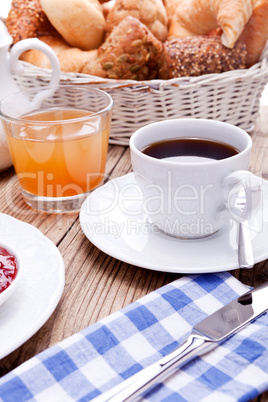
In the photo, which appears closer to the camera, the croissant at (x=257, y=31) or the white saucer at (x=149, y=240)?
the white saucer at (x=149, y=240)

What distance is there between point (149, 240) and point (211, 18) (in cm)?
76

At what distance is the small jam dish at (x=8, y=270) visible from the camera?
65 cm

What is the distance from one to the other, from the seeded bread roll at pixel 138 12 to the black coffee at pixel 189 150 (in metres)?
0.53

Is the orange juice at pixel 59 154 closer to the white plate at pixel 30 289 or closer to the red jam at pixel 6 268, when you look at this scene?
the white plate at pixel 30 289

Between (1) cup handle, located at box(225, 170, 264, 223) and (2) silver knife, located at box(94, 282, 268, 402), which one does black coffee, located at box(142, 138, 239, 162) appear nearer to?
(1) cup handle, located at box(225, 170, 264, 223)

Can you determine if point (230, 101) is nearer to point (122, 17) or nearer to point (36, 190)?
point (122, 17)

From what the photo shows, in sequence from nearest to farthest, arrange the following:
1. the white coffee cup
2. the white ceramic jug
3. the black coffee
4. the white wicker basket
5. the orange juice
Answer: the white coffee cup → the black coffee → the orange juice → the white ceramic jug → the white wicker basket

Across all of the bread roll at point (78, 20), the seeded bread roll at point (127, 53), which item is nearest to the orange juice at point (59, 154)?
the seeded bread roll at point (127, 53)

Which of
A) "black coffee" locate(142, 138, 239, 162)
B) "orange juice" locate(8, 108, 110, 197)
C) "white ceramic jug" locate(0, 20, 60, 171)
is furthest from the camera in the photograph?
"white ceramic jug" locate(0, 20, 60, 171)

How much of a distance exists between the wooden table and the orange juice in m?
0.06

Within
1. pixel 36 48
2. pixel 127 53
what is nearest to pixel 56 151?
pixel 36 48

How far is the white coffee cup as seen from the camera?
75cm

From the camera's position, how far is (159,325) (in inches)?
25.9

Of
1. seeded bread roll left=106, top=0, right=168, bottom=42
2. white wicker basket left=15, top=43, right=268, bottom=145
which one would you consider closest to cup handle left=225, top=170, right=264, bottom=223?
white wicker basket left=15, top=43, right=268, bottom=145
